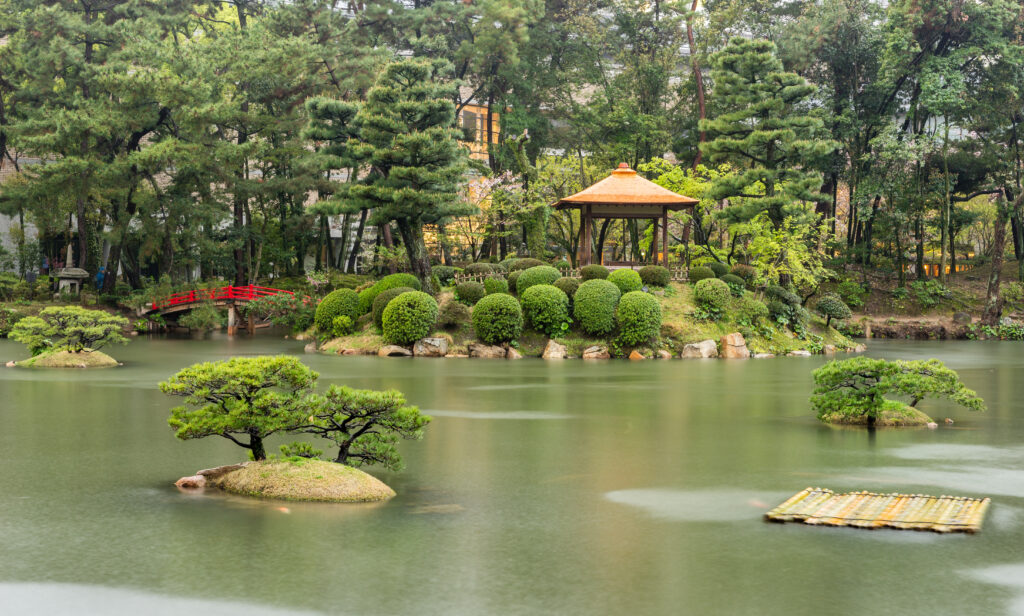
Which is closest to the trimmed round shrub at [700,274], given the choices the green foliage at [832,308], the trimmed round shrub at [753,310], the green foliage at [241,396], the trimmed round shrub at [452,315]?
the trimmed round shrub at [753,310]

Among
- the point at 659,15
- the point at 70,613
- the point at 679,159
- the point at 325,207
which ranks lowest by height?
the point at 70,613

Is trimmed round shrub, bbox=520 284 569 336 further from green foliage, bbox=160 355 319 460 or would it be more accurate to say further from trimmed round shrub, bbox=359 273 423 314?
green foliage, bbox=160 355 319 460

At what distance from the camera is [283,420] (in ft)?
25.7

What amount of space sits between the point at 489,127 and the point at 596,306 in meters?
16.1

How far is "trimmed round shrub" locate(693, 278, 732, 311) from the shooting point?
24.9 metres

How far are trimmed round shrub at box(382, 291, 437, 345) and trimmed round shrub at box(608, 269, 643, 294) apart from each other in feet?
15.9

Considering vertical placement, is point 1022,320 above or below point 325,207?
below

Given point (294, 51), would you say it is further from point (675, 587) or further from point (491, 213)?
point (675, 587)

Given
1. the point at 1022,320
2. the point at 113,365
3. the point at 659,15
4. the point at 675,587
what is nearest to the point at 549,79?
the point at 659,15

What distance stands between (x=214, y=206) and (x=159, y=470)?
24.0 m

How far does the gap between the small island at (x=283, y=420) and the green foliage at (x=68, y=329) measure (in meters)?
12.9

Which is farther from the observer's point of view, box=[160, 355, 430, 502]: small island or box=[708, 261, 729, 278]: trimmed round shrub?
box=[708, 261, 729, 278]: trimmed round shrub

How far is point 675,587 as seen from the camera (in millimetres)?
5684

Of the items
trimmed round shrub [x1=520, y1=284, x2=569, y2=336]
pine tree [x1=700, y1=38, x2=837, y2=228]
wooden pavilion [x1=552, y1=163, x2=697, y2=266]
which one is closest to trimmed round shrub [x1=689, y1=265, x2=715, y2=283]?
wooden pavilion [x1=552, y1=163, x2=697, y2=266]
